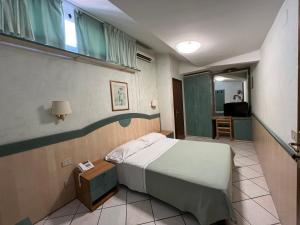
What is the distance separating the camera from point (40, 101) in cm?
178

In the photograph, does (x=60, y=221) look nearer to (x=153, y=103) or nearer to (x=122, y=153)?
(x=122, y=153)

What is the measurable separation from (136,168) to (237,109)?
3808 mm

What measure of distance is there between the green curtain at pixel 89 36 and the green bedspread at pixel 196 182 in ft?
6.26

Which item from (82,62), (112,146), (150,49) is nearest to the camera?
(82,62)

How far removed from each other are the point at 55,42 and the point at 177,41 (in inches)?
66.3

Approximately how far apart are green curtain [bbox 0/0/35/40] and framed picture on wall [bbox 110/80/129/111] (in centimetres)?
134

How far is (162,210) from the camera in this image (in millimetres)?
1811

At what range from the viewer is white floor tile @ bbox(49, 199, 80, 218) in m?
1.85

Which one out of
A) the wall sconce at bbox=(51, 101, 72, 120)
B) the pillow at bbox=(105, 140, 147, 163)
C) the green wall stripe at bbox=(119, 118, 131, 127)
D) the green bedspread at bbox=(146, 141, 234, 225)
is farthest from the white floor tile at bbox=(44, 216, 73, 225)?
the green wall stripe at bbox=(119, 118, 131, 127)

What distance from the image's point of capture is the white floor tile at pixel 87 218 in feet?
5.58

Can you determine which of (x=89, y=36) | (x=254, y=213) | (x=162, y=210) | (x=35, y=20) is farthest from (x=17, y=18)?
(x=254, y=213)

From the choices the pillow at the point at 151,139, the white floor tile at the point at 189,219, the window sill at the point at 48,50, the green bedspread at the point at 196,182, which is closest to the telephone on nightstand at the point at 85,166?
the green bedspread at the point at 196,182

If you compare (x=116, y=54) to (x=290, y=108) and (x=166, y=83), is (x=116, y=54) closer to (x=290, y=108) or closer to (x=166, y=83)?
(x=166, y=83)

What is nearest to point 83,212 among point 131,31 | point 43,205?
point 43,205
